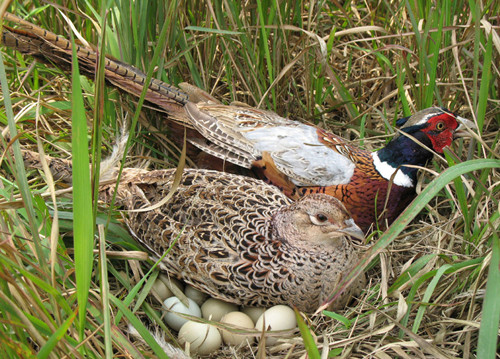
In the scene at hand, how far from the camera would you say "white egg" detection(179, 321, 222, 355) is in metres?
2.23

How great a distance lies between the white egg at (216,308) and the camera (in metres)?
2.47

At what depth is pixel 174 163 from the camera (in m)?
3.16

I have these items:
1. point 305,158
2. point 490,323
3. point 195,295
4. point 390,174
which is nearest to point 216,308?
point 195,295

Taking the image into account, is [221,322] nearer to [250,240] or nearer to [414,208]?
[250,240]

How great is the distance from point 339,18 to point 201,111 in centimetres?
125

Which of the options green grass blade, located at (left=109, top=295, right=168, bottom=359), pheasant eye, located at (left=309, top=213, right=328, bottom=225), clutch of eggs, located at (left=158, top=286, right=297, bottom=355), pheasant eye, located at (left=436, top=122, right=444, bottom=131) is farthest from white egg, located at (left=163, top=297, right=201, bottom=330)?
pheasant eye, located at (left=436, top=122, right=444, bottom=131)

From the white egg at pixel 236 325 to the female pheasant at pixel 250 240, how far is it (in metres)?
0.11

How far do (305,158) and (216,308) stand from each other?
A: 878mm

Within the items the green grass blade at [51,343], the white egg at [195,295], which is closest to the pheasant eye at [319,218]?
the white egg at [195,295]

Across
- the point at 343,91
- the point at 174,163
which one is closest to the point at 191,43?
the point at 174,163

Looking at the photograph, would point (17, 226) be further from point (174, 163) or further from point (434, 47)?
point (434, 47)

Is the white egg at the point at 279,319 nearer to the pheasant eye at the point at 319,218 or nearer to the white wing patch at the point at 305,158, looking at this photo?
the pheasant eye at the point at 319,218

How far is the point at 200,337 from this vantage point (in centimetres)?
223

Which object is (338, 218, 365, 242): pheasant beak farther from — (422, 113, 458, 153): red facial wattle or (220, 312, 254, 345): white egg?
(422, 113, 458, 153): red facial wattle
